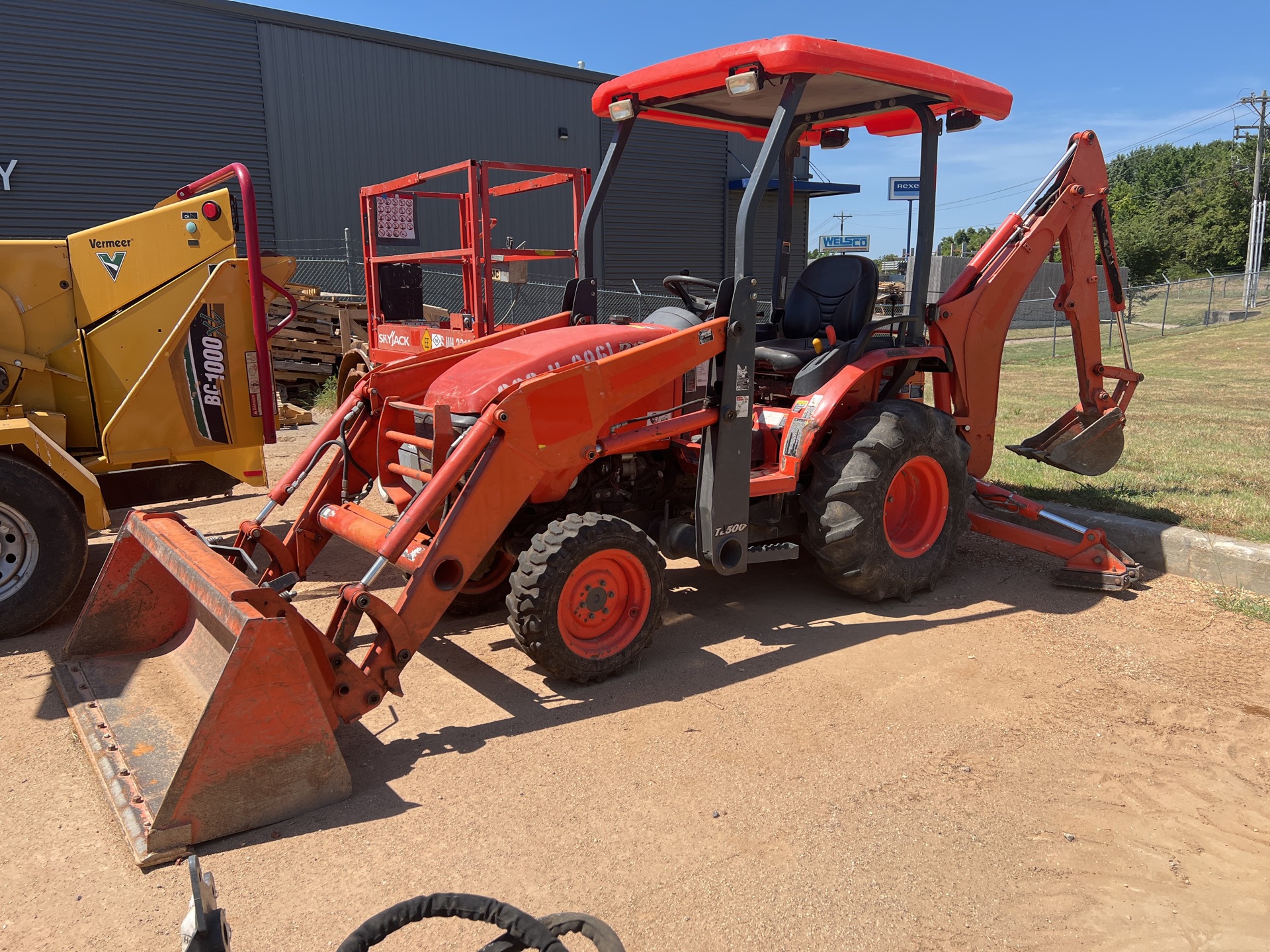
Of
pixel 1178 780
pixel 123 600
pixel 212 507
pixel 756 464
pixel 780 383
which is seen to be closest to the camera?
pixel 1178 780

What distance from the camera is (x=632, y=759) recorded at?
3.56 metres

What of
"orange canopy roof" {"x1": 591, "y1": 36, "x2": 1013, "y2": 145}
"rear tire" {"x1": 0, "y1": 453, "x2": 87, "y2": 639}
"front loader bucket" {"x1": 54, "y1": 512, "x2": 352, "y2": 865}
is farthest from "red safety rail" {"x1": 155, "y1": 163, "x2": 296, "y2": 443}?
"orange canopy roof" {"x1": 591, "y1": 36, "x2": 1013, "y2": 145}

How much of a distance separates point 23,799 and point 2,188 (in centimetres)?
1406

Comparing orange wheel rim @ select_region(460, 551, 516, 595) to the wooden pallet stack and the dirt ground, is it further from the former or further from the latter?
the wooden pallet stack

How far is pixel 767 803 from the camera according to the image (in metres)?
3.26

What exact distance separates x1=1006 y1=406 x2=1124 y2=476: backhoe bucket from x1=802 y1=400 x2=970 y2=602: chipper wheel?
3.75 ft

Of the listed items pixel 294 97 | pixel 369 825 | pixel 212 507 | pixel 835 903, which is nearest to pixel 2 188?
pixel 294 97

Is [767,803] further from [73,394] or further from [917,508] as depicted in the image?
[73,394]

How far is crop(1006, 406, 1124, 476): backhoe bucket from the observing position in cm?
607

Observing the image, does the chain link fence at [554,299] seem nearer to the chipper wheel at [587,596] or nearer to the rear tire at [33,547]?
the chipper wheel at [587,596]

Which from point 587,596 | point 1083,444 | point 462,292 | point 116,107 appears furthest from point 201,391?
point 116,107

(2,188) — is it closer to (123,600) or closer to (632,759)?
(123,600)

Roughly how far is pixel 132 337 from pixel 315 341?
7879 mm

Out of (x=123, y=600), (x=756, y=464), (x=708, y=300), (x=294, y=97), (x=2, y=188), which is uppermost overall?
(x=294, y=97)
